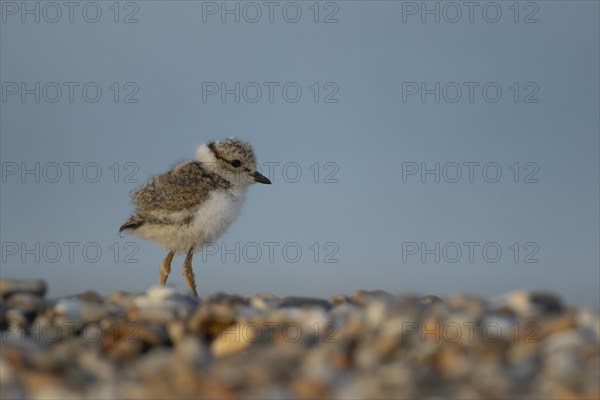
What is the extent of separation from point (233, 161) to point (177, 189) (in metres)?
0.81

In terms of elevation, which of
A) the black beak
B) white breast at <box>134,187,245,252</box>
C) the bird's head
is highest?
the bird's head

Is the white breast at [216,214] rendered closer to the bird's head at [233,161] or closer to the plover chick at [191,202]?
the plover chick at [191,202]

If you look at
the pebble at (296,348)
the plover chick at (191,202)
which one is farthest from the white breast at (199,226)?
the pebble at (296,348)

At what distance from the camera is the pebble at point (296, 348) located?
353 cm

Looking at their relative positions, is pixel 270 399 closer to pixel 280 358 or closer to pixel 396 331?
pixel 280 358

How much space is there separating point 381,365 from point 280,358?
486 millimetres

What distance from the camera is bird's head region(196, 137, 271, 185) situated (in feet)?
25.7

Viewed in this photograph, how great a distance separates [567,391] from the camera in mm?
3379

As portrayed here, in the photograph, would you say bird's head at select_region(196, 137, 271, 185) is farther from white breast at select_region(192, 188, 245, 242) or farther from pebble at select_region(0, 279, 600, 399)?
pebble at select_region(0, 279, 600, 399)

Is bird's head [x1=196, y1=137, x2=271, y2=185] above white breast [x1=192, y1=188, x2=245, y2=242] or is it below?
above

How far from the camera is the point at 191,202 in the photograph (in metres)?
7.23

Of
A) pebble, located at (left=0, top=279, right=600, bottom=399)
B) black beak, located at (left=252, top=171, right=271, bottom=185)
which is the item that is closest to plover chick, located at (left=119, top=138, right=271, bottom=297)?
black beak, located at (left=252, top=171, right=271, bottom=185)

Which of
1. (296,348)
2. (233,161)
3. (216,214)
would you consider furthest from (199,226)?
(296,348)

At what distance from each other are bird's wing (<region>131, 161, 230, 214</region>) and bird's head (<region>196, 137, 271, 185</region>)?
16cm
